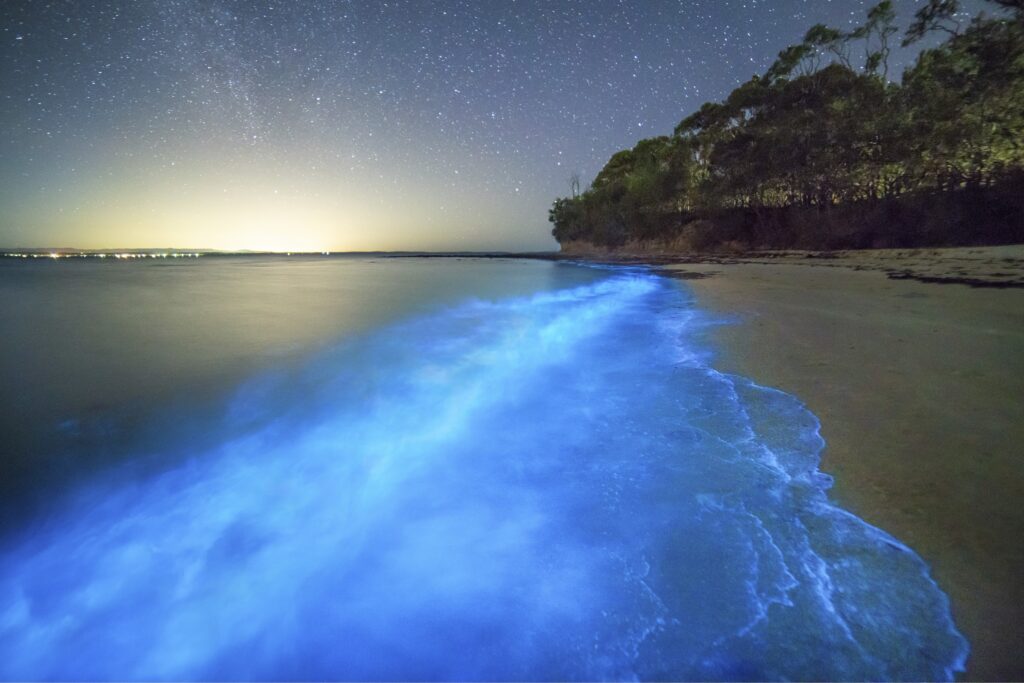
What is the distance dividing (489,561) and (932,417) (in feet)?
10.5

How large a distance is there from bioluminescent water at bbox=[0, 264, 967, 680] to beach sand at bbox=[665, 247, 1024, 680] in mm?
126

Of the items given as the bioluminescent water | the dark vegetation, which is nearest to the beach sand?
the bioluminescent water

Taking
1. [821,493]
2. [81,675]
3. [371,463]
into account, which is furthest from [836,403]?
[81,675]

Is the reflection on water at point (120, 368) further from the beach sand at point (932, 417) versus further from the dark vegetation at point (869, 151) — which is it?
the dark vegetation at point (869, 151)

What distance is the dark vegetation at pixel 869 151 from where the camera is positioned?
14.7m

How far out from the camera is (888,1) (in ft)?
66.9

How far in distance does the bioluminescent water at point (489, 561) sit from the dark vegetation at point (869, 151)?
18.1m

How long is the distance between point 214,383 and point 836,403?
22.2ft

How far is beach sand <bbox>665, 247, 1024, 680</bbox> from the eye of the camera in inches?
64.4

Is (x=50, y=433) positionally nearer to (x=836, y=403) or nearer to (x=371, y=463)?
(x=371, y=463)

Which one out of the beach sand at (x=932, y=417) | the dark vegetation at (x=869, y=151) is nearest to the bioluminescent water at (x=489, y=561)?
the beach sand at (x=932, y=417)

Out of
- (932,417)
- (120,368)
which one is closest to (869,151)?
(932,417)

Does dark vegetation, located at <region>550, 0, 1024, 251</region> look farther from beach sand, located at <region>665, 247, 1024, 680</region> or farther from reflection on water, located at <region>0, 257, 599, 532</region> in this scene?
reflection on water, located at <region>0, 257, 599, 532</region>

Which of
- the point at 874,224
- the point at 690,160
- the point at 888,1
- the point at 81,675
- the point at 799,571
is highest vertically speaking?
the point at 888,1
